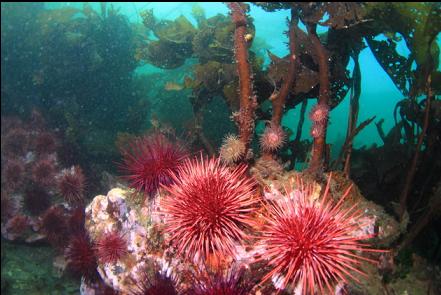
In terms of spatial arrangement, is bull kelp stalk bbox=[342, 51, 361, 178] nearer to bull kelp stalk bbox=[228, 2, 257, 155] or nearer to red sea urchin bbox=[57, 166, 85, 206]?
bull kelp stalk bbox=[228, 2, 257, 155]

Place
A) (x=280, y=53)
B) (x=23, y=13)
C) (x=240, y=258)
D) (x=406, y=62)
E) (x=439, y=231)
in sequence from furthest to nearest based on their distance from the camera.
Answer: (x=280, y=53) < (x=23, y=13) < (x=406, y=62) < (x=439, y=231) < (x=240, y=258)

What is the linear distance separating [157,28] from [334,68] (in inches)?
267

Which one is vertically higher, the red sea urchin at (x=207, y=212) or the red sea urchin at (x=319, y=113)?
the red sea urchin at (x=319, y=113)

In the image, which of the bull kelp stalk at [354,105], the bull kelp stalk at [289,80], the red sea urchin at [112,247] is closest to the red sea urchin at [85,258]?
the red sea urchin at [112,247]

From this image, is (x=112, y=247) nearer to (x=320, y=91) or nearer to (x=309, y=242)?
(x=309, y=242)

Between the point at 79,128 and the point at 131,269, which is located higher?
the point at 79,128

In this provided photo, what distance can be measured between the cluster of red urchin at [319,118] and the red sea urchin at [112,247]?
3.08m

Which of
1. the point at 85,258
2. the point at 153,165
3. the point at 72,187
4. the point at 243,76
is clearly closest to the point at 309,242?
the point at 153,165

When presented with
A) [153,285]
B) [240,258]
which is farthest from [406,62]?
[153,285]

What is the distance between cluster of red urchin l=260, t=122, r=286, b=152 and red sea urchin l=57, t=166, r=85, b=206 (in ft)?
14.3

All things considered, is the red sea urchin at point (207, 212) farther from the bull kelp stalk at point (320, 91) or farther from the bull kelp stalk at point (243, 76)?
the bull kelp stalk at point (320, 91)

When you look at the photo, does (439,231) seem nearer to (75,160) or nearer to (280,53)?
(75,160)

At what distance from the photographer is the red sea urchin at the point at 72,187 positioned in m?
6.37

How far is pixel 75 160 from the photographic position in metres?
8.25
